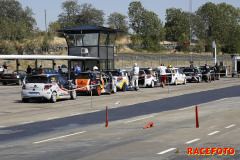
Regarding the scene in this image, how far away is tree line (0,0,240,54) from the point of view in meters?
78.7

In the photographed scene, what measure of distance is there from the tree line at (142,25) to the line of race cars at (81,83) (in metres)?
35.3

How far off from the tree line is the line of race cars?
3534 centimetres

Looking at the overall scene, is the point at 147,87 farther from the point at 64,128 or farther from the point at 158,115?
the point at 64,128

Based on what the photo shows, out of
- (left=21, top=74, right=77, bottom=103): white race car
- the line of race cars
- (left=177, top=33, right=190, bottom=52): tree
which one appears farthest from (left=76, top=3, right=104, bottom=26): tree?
(left=21, top=74, right=77, bottom=103): white race car

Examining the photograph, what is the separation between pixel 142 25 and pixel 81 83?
8149cm

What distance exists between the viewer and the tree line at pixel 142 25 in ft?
258

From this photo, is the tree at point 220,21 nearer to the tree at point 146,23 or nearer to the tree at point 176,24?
the tree at point 176,24

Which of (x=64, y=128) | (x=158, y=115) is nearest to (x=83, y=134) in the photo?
(x=64, y=128)

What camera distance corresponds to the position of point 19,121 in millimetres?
17297

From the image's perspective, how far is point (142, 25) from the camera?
109 metres
